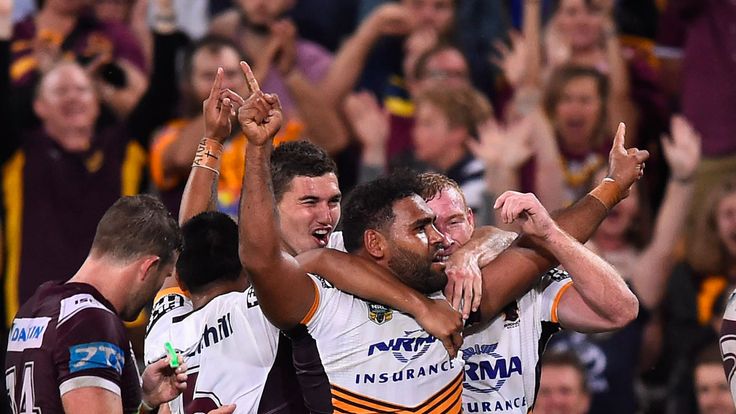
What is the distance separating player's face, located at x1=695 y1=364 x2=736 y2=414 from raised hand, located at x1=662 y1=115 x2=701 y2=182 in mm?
1537

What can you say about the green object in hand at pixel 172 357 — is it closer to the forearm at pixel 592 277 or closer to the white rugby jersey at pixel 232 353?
the white rugby jersey at pixel 232 353

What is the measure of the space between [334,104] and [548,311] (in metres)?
4.61

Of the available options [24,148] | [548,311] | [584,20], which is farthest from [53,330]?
[584,20]

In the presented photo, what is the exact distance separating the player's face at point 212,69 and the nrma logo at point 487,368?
13.1 ft

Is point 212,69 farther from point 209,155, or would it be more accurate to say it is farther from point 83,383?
point 83,383

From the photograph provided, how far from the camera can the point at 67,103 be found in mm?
9164

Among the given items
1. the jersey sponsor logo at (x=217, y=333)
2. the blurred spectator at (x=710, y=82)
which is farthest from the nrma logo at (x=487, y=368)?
the blurred spectator at (x=710, y=82)

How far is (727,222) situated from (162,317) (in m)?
4.62

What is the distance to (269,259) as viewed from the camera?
191 inches

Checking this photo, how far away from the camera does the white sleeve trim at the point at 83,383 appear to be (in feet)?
16.6

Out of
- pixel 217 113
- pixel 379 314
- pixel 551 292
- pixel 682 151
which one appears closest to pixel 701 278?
pixel 682 151

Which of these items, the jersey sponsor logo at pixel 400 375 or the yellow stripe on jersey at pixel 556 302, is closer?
the jersey sponsor logo at pixel 400 375

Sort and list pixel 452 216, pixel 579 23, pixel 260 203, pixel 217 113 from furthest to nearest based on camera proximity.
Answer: pixel 579 23
pixel 217 113
pixel 452 216
pixel 260 203

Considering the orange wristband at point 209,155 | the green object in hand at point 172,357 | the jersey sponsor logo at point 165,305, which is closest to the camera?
the green object in hand at point 172,357
